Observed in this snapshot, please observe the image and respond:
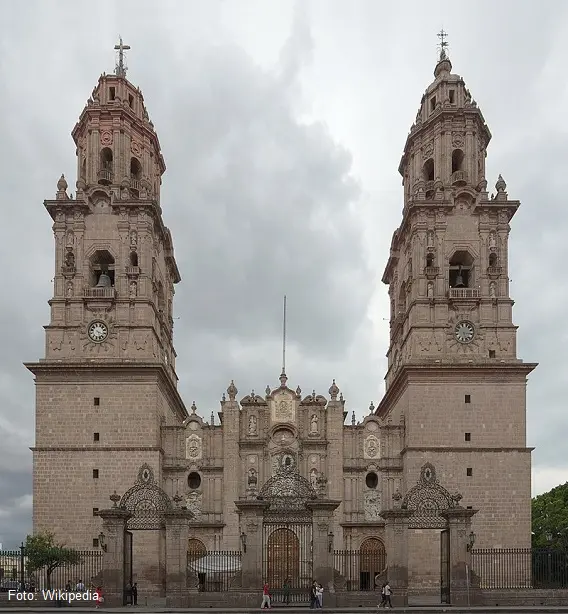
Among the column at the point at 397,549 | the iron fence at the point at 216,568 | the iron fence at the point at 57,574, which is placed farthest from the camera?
the iron fence at the point at 57,574

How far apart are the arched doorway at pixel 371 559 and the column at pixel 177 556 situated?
59.2 ft

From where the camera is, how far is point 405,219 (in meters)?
60.8

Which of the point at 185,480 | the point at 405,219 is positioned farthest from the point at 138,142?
the point at 185,480

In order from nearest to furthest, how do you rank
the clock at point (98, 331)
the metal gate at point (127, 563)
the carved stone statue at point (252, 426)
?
the metal gate at point (127, 563) → the clock at point (98, 331) → the carved stone statue at point (252, 426)

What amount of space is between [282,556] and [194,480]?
707cm

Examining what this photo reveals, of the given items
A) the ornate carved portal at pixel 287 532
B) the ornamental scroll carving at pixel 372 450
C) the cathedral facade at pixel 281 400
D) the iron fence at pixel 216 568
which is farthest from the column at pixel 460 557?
the ornamental scroll carving at pixel 372 450

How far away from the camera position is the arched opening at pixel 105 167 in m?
59.4

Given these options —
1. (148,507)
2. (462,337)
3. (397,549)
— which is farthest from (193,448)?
(397,549)

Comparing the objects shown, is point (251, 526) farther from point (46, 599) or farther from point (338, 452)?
point (338, 452)

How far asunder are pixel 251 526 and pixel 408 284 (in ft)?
79.1

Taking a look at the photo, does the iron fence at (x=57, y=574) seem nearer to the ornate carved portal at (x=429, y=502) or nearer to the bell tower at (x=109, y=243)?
the bell tower at (x=109, y=243)

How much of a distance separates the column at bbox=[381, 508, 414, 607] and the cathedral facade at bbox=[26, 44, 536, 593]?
41.4 feet

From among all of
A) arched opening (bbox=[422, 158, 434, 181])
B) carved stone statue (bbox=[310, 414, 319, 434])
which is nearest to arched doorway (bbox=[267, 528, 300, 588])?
carved stone statue (bbox=[310, 414, 319, 434])

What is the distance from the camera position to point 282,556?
54531mm
